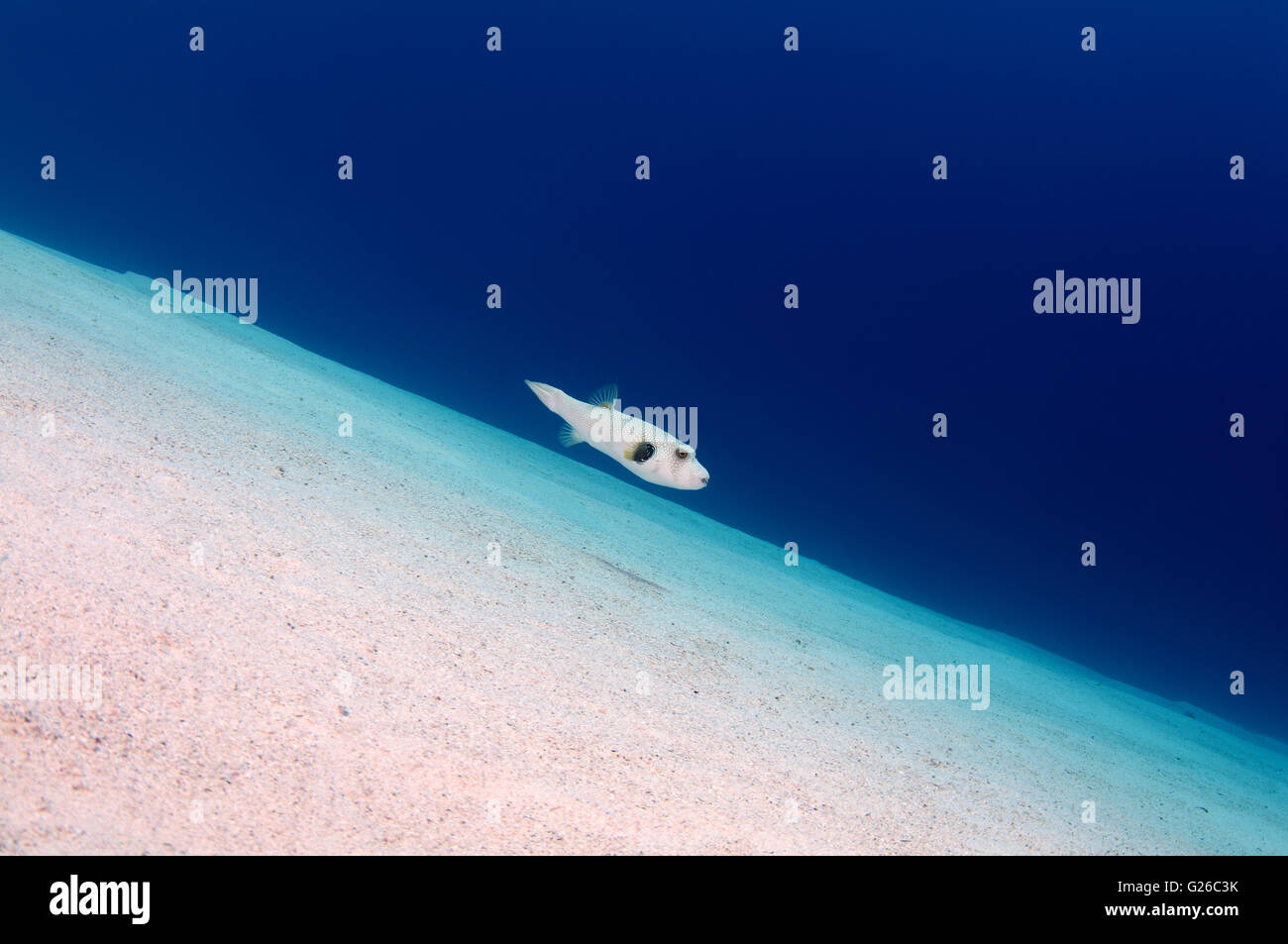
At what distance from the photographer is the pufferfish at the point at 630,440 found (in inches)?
101

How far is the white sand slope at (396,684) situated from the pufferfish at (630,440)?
0.86 meters

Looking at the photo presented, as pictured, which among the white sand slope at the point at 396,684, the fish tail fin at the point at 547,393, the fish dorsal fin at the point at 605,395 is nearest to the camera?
the white sand slope at the point at 396,684

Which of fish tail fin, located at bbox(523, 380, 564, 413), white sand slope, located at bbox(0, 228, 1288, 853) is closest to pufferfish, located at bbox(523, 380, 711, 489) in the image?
fish tail fin, located at bbox(523, 380, 564, 413)

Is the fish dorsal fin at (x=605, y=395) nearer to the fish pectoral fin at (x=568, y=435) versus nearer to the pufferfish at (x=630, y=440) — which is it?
the pufferfish at (x=630, y=440)

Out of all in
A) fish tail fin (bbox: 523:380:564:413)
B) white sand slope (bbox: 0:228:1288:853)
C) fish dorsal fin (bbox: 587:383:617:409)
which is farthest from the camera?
fish dorsal fin (bbox: 587:383:617:409)

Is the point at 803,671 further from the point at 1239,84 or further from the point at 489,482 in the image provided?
the point at 1239,84

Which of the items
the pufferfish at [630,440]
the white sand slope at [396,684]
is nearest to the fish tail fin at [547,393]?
the pufferfish at [630,440]

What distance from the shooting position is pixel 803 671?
3.89m

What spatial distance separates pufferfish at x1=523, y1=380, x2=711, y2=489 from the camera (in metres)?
2.57

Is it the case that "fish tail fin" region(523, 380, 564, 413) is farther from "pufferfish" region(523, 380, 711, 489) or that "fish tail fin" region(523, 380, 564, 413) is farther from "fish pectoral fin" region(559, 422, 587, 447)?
"fish pectoral fin" region(559, 422, 587, 447)

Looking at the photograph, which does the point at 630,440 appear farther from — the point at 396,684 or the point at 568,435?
the point at 396,684

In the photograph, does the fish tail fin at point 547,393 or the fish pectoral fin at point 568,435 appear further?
the fish pectoral fin at point 568,435

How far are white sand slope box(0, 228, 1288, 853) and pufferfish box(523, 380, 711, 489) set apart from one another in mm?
860
